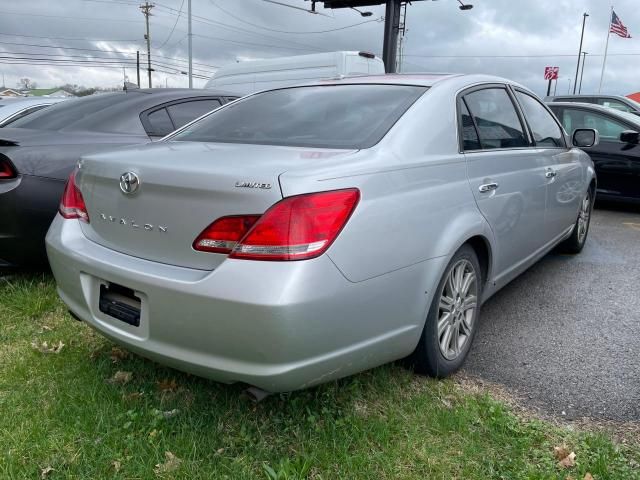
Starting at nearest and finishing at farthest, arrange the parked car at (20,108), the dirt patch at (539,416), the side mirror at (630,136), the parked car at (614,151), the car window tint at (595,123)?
1. the dirt patch at (539,416)
2. the parked car at (20,108)
3. the side mirror at (630,136)
4. the parked car at (614,151)
5. the car window tint at (595,123)

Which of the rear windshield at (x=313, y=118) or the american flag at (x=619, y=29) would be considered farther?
the american flag at (x=619, y=29)

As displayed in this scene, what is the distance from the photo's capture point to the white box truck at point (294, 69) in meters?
9.89

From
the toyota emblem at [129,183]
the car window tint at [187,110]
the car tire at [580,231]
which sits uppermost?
the car window tint at [187,110]

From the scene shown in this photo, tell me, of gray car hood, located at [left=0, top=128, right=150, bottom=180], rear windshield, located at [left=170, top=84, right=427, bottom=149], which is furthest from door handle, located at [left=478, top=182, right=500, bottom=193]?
gray car hood, located at [left=0, top=128, right=150, bottom=180]

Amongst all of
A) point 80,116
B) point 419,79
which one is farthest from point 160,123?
point 419,79

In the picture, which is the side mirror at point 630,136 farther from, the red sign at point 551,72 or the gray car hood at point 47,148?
the red sign at point 551,72

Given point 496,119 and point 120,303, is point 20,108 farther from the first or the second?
point 496,119

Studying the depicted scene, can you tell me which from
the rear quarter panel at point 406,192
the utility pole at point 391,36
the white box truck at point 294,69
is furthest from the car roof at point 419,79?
the utility pole at point 391,36

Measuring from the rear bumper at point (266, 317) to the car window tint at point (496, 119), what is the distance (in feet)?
3.75

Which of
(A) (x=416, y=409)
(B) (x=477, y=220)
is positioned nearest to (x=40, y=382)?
(A) (x=416, y=409)

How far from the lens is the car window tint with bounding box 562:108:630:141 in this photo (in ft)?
23.4

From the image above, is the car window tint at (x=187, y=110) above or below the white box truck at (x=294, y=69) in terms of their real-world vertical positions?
below

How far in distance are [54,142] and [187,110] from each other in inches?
53.1

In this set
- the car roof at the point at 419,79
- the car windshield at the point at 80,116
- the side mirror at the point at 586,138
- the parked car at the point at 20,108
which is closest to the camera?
the car roof at the point at 419,79
